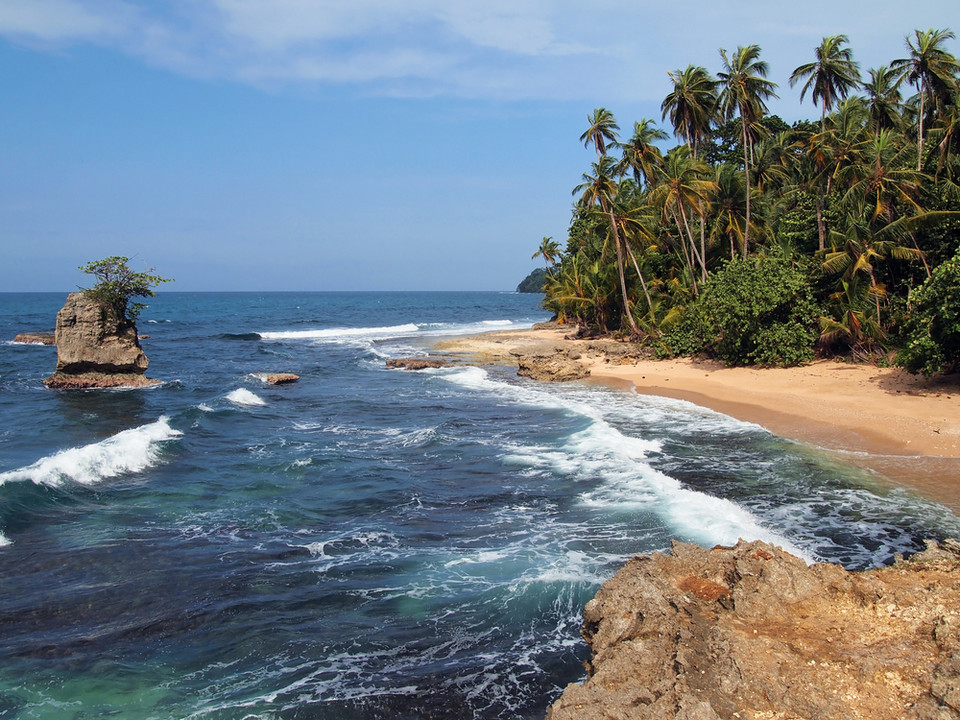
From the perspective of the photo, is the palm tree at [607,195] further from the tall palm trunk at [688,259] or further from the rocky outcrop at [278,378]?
the rocky outcrop at [278,378]

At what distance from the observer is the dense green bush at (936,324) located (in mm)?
17484

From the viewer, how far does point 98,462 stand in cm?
1650

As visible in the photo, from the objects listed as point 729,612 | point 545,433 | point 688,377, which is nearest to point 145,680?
point 729,612

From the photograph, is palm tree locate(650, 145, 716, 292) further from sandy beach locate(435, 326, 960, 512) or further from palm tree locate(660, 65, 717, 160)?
sandy beach locate(435, 326, 960, 512)

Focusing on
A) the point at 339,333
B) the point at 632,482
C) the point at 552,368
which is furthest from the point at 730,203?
the point at 339,333

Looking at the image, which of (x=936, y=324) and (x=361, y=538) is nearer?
(x=361, y=538)

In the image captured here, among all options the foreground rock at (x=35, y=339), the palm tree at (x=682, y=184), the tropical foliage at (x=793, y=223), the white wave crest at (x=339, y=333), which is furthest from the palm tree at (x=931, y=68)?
the foreground rock at (x=35, y=339)

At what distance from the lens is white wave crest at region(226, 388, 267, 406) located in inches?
1027

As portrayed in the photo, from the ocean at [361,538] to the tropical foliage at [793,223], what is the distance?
7.61m

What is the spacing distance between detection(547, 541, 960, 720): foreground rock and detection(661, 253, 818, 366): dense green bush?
19.4 meters

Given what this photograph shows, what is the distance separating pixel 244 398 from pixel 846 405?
20.9 metres

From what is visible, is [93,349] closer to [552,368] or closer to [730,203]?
[552,368]

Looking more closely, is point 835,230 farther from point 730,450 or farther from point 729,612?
point 729,612

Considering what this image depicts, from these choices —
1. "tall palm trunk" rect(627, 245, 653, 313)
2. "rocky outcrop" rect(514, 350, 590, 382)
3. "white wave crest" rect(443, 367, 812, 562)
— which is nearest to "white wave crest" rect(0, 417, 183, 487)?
"white wave crest" rect(443, 367, 812, 562)
